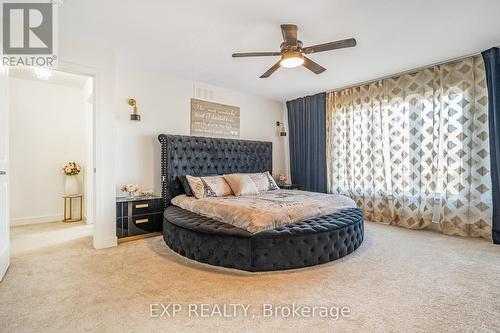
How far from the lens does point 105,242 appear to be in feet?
10.2

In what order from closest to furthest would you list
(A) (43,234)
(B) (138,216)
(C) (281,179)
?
(B) (138,216) < (A) (43,234) < (C) (281,179)

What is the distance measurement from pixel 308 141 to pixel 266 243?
11.2 feet

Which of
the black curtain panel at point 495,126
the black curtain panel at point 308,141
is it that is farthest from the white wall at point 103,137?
the black curtain panel at point 495,126

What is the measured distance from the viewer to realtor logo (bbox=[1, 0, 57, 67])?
228 cm

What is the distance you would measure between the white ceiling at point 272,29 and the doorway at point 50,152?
70.9 inches

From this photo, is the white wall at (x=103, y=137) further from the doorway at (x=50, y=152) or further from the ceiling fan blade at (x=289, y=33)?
the ceiling fan blade at (x=289, y=33)

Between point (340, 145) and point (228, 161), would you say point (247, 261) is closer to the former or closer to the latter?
point (228, 161)

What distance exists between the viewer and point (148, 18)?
2436mm

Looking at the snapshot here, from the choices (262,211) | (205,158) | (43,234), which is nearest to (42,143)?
(43,234)

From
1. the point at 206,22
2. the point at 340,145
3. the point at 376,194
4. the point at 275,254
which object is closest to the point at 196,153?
Result: the point at 206,22

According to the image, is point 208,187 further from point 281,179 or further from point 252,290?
point 281,179

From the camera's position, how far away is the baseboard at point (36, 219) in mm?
4195

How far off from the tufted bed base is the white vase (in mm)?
2967

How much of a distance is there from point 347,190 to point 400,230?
1.18m
